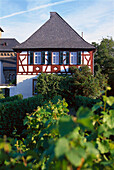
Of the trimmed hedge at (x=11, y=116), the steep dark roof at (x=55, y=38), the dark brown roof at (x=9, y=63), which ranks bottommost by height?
the trimmed hedge at (x=11, y=116)

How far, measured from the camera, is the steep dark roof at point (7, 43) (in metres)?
26.3

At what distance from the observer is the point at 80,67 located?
1515cm

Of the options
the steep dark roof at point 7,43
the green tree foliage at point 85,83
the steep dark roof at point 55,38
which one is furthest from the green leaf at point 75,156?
the steep dark roof at point 7,43

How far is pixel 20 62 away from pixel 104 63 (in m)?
12.3

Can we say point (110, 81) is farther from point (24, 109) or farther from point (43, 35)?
point (24, 109)

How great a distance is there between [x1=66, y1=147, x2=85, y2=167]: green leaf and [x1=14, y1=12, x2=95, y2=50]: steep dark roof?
1544cm

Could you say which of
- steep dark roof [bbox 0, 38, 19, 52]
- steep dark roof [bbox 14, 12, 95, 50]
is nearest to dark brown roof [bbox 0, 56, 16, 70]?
steep dark roof [bbox 0, 38, 19, 52]

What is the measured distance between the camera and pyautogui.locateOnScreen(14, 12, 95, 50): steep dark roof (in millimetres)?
15852

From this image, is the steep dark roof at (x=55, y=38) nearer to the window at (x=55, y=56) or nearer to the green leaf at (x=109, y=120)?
the window at (x=55, y=56)

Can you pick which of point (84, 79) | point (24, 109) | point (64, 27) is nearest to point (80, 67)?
point (84, 79)

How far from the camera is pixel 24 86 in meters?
16.5

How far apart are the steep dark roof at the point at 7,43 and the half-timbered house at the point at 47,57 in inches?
430

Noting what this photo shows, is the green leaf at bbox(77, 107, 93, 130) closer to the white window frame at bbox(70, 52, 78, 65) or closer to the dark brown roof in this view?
the white window frame at bbox(70, 52, 78, 65)

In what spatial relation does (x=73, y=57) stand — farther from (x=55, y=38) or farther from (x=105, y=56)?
(x=105, y=56)
